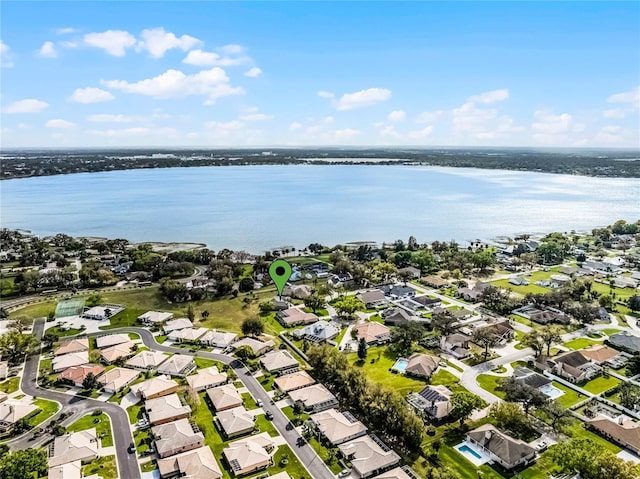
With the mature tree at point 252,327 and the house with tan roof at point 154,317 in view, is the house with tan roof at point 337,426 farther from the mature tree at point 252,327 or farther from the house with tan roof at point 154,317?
the house with tan roof at point 154,317

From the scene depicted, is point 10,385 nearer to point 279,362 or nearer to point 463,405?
point 279,362

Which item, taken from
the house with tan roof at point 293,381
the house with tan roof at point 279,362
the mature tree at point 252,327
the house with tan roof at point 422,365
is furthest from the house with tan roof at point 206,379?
the house with tan roof at point 422,365

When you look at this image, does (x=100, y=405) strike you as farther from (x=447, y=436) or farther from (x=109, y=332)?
(x=447, y=436)

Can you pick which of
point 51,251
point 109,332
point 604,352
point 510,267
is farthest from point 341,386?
point 51,251

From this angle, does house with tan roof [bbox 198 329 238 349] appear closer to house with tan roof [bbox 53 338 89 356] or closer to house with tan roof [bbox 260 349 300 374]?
house with tan roof [bbox 260 349 300 374]

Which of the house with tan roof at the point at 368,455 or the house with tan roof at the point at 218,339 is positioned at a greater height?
the house with tan roof at the point at 218,339

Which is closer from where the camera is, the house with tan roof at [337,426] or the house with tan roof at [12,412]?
the house with tan roof at [337,426]
